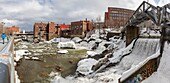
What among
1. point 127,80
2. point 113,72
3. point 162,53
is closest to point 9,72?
point 127,80

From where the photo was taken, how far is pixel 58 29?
88188mm

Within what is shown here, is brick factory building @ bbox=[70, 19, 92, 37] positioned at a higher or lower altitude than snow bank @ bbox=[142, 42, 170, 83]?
higher

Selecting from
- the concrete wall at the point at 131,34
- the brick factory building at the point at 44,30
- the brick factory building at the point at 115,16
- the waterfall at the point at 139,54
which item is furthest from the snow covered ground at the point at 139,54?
the brick factory building at the point at 44,30

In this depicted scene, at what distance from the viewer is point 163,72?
22.1 feet

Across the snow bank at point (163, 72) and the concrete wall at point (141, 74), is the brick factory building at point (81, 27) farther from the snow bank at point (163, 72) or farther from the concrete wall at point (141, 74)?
the concrete wall at point (141, 74)

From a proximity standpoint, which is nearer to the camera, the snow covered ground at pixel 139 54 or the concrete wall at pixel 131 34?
the snow covered ground at pixel 139 54

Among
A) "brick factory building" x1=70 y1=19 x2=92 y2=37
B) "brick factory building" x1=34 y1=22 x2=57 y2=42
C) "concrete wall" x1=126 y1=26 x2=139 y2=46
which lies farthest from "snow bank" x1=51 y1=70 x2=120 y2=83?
"brick factory building" x1=34 y1=22 x2=57 y2=42

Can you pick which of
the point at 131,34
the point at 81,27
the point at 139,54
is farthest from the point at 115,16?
the point at 139,54

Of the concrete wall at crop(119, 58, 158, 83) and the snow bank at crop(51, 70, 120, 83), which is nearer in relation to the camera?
the concrete wall at crop(119, 58, 158, 83)

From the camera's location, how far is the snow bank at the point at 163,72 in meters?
6.33

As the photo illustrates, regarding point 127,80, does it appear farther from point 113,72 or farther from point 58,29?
point 58,29

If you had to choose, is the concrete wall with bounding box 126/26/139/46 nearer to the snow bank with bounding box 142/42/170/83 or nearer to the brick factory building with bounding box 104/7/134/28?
the snow bank with bounding box 142/42/170/83

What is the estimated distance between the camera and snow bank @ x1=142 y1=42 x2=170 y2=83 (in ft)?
20.8

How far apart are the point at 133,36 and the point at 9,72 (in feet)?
64.5
